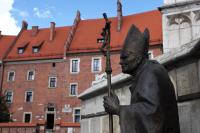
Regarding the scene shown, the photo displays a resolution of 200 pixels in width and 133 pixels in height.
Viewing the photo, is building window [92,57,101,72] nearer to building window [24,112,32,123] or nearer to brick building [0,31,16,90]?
building window [24,112,32,123]

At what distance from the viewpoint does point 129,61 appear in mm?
2422

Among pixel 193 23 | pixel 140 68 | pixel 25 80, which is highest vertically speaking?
pixel 25 80

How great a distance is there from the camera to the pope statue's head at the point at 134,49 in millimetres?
2387

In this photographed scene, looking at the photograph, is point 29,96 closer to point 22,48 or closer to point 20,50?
point 20,50

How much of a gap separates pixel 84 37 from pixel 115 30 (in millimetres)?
3325

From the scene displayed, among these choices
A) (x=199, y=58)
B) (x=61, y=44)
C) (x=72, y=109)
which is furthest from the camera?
(x=61, y=44)

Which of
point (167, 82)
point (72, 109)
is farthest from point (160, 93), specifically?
point (72, 109)

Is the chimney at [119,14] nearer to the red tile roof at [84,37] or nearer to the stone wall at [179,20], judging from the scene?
the red tile roof at [84,37]

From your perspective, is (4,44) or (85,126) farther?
(4,44)

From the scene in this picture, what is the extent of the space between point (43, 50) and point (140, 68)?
34488 mm

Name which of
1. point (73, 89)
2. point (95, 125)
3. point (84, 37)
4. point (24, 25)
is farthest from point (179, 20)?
point (24, 25)

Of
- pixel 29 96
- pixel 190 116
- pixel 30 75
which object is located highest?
pixel 30 75

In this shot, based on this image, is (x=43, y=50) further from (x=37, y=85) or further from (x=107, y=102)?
(x=107, y=102)

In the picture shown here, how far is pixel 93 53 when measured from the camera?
33344 millimetres
